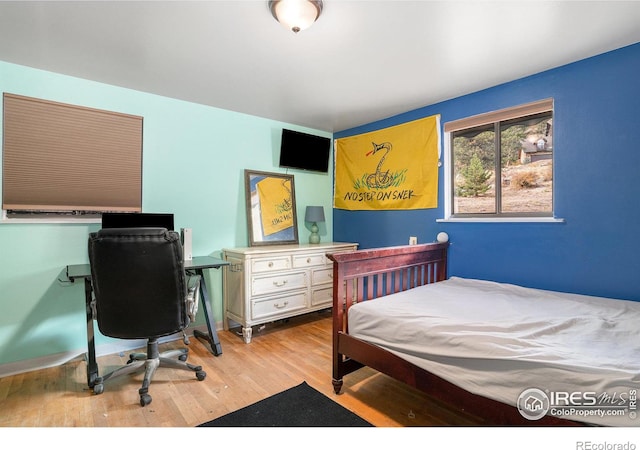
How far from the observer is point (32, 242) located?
2.35 m

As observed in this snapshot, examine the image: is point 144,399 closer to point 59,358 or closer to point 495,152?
point 59,358

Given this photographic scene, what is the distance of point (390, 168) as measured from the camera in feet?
11.1

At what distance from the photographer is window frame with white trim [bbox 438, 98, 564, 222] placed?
2.44m

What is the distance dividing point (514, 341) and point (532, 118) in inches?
78.3

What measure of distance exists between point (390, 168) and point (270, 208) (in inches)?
54.6

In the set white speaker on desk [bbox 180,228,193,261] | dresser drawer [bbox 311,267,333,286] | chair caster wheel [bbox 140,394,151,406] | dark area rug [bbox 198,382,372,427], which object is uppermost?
white speaker on desk [bbox 180,228,193,261]

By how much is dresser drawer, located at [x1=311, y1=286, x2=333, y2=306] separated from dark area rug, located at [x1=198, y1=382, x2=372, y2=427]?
141 centimetres

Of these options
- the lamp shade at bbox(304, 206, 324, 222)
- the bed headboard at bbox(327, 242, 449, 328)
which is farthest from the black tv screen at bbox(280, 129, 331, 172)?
the bed headboard at bbox(327, 242, 449, 328)

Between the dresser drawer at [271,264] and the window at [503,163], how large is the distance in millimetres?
1645

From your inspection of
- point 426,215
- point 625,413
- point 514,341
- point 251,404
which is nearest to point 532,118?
point 426,215

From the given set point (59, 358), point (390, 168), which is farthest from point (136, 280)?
point (390, 168)

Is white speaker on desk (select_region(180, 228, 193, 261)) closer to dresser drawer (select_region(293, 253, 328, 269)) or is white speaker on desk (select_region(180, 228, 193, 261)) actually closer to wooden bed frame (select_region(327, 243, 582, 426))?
dresser drawer (select_region(293, 253, 328, 269))

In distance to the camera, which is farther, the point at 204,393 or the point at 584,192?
the point at 584,192

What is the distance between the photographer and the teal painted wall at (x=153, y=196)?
7.55ft
